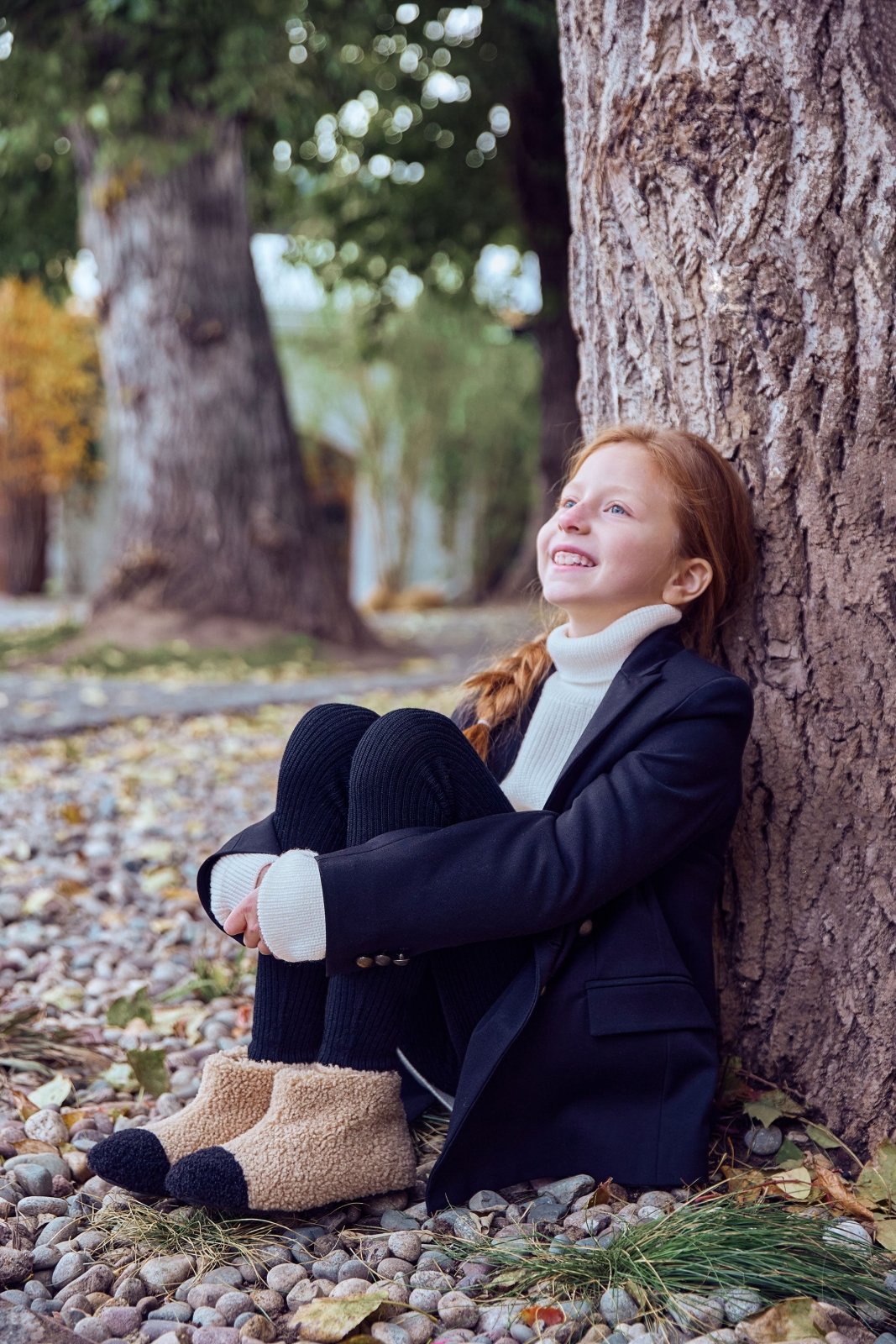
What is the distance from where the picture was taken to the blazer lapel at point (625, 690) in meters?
1.72

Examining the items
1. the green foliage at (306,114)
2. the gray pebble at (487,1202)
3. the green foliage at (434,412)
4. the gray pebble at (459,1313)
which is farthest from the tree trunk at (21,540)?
the gray pebble at (459,1313)

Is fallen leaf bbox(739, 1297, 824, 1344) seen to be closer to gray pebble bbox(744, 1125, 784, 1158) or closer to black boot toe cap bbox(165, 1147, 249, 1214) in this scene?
Answer: gray pebble bbox(744, 1125, 784, 1158)

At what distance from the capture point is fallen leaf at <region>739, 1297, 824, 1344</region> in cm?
137

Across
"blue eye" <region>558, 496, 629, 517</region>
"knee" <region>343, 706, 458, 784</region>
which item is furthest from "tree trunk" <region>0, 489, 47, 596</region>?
"knee" <region>343, 706, 458, 784</region>

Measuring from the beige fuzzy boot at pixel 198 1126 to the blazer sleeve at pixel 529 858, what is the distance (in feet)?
0.84

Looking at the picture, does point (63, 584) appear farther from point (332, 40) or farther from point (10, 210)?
point (332, 40)

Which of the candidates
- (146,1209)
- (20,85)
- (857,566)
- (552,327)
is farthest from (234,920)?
(552,327)

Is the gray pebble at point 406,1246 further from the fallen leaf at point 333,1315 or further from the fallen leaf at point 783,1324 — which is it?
the fallen leaf at point 783,1324

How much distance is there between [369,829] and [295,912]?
A: 15 centimetres

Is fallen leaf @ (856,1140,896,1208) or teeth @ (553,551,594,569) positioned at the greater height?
teeth @ (553,551,594,569)

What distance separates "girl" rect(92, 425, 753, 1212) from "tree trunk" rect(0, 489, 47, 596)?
15.3m

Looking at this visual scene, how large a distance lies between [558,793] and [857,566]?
0.54 meters

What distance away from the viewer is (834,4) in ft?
5.87

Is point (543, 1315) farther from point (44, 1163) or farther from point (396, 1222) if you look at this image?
point (44, 1163)
